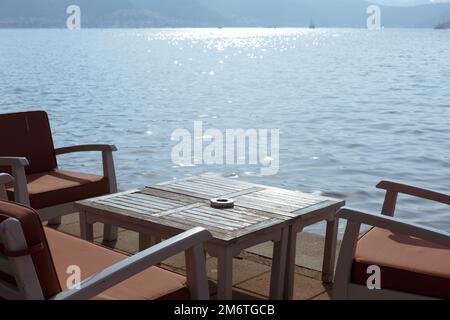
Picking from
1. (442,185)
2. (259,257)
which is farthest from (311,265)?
(442,185)

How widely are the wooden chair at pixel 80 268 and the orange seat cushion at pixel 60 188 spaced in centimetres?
101

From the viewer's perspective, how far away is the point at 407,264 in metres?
2.48

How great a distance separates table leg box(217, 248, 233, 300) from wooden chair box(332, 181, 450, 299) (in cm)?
42

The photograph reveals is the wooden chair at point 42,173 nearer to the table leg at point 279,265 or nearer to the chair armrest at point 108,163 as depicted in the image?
the chair armrest at point 108,163

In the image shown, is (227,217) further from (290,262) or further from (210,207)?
(290,262)

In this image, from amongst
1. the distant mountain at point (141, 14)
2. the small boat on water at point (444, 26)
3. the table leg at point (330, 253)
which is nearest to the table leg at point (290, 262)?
the table leg at point (330, 253)

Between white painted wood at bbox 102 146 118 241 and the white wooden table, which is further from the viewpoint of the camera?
white painted wood at bbox 102 146 118 241

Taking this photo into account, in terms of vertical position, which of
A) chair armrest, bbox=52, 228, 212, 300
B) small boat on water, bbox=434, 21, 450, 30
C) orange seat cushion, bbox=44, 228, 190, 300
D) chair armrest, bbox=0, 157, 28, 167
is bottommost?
orange seat cushion, bbox=44, 228, 190, 300

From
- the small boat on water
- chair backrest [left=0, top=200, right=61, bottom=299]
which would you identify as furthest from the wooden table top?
the small boat on water

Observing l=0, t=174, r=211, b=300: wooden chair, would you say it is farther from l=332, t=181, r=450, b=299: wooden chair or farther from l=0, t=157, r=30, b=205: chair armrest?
l=0, t=157, r=30, b=205: chair armrest

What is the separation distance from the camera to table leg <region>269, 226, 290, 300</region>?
295 centimetres

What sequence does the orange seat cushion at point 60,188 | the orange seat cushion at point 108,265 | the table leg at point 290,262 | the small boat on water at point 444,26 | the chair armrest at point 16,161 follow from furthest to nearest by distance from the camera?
the small boat on water at point 444,26 < the orange seat cushion at point 60,188 < the chair armrest at point 16,161 < the table leg at point 290,262 < the orange seat cushion at point 108,265

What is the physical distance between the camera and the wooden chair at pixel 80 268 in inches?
73.9
